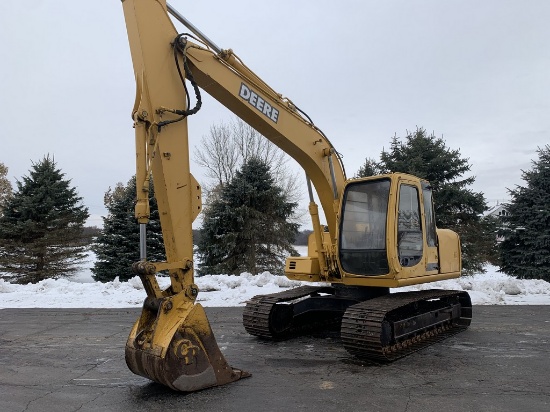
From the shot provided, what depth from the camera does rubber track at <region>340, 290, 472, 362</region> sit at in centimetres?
564

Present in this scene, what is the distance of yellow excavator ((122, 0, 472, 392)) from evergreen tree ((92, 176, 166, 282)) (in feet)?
49.2

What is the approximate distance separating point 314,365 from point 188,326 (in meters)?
1.93

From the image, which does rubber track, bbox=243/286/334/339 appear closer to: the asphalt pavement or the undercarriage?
the undercarriage

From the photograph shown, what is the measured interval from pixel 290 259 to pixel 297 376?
2.57 metres

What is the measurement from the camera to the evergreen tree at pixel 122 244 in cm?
2117

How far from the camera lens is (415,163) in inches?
773

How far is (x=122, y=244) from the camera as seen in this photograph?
21.7 m

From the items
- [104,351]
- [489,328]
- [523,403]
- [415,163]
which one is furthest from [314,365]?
[415,163]

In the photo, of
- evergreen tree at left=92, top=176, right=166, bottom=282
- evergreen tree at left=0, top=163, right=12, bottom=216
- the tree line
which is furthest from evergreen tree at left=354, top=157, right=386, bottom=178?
evergreen tree at left=0, top=163, right=12, bottom=216

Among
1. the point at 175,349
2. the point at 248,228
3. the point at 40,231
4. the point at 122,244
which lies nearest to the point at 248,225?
the point at 248,228

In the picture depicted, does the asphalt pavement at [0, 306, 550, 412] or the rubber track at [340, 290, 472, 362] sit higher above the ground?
the rubber track at [340, 290, 472, 362]

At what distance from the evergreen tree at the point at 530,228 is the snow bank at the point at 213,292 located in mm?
4750

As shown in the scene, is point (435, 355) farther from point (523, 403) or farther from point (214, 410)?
point (214, 410)

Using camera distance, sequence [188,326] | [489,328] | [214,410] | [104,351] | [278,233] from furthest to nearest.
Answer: [278,233], [489,328], [104,351], [188,326], [214,410]
